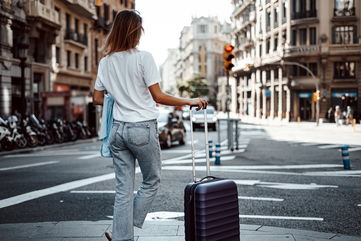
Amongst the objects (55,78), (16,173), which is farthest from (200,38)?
(16,173)

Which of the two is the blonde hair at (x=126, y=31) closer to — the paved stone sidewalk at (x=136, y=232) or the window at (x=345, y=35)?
the paved stone sidewalk at (x=136, y=232)

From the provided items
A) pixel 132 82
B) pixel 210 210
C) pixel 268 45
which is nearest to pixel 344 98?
pixel 268 45

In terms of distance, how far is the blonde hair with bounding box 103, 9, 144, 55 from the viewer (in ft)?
11.4

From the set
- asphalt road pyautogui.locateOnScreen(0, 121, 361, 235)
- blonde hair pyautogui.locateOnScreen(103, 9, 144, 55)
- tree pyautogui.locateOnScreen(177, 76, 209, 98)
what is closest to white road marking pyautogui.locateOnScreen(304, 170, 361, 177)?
asphalt road pyautogui.locateOnScreen(0, 121, 361, 235)

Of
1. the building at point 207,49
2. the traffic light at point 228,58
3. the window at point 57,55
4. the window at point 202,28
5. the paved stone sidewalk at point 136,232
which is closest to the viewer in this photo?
the paved stone sidewalk at point 136,232

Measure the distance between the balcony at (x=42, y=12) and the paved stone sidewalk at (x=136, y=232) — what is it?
24.0 m

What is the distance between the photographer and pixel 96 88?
12.3 ft

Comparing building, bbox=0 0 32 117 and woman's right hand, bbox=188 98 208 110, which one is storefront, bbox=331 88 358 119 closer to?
building, bbox=0 0 32 117

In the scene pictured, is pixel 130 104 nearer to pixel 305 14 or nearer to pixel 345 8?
pixel 305 14

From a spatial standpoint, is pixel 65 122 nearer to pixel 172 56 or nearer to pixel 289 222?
pixel 289 222

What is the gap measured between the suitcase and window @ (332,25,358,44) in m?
44.6

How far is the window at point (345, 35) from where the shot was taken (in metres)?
44.4

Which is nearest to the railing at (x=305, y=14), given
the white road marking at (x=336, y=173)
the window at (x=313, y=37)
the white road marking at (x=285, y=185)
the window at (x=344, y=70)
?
the window at (x=313, y=37)

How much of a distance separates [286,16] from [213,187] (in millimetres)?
41430
